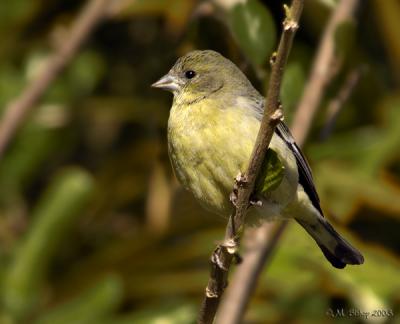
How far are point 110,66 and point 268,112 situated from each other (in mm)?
3628

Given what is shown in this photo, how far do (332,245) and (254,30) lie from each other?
35.7 inches

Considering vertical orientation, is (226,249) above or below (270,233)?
above

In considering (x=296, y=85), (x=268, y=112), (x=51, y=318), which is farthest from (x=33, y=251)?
(x=268, y=112)

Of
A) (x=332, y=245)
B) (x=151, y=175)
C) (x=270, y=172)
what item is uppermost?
(x=270, y=172)


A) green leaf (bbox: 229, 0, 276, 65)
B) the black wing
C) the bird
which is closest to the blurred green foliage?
green leaf (bbox: 229, 0, 276, 65)

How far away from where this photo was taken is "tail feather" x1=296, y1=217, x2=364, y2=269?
3867 mm

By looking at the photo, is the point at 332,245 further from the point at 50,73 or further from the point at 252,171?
the point at 50,73

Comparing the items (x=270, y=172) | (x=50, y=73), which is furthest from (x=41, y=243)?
(x=270, y=172)

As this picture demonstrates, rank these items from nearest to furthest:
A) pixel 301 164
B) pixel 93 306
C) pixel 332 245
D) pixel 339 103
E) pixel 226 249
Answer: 1. pixel 226 249
2. pixel 301 164
3. pixel 332 245
4. pixel 339 103
5. pixel 93 306

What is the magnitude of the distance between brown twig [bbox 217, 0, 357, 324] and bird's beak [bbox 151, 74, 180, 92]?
505mm

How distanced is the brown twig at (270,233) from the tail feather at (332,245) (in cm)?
13

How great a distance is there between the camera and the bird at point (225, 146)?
11.4 feet

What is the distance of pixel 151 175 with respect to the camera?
17.5 ft

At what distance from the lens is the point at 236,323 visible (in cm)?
359
